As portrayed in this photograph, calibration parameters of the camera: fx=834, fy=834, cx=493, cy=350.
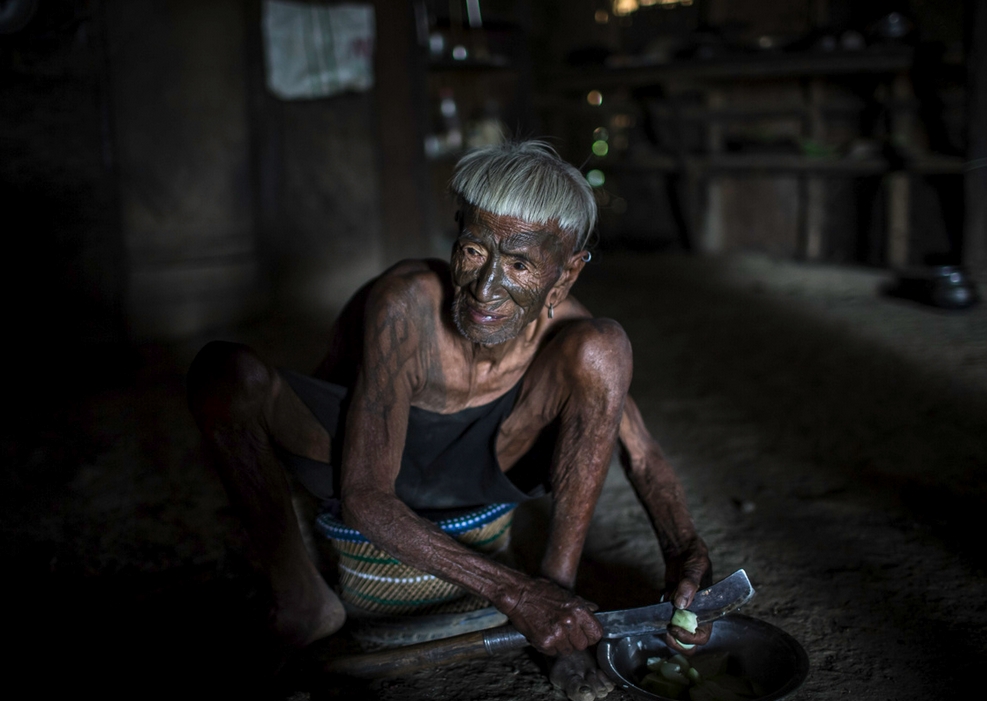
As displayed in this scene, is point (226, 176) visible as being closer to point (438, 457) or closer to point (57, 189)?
point (57, 189)

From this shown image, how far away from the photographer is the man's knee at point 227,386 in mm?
1987

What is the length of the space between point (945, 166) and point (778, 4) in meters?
2.64

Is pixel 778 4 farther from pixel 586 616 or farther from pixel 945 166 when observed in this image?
pixel 586 616

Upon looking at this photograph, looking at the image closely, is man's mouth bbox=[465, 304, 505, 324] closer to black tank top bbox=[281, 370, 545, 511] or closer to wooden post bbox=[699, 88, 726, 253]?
black tank top bbox=[281, 370, 545, 511]

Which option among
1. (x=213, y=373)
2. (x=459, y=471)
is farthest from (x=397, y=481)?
(x=213, y=373)

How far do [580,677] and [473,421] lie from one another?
0.72m

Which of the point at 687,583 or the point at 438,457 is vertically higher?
the point at 438,457

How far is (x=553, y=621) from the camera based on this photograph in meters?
1.78

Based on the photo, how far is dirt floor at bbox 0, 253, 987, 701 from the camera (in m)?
2.03

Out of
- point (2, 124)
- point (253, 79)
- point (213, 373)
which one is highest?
point (253, 79)

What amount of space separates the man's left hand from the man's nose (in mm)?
793

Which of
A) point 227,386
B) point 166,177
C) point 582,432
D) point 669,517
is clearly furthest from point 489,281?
point 166,177

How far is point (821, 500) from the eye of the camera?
290 centimetres

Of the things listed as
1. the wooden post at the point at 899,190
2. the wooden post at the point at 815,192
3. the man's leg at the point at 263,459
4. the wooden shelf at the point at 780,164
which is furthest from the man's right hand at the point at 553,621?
the wooden post at the point at 815,192
